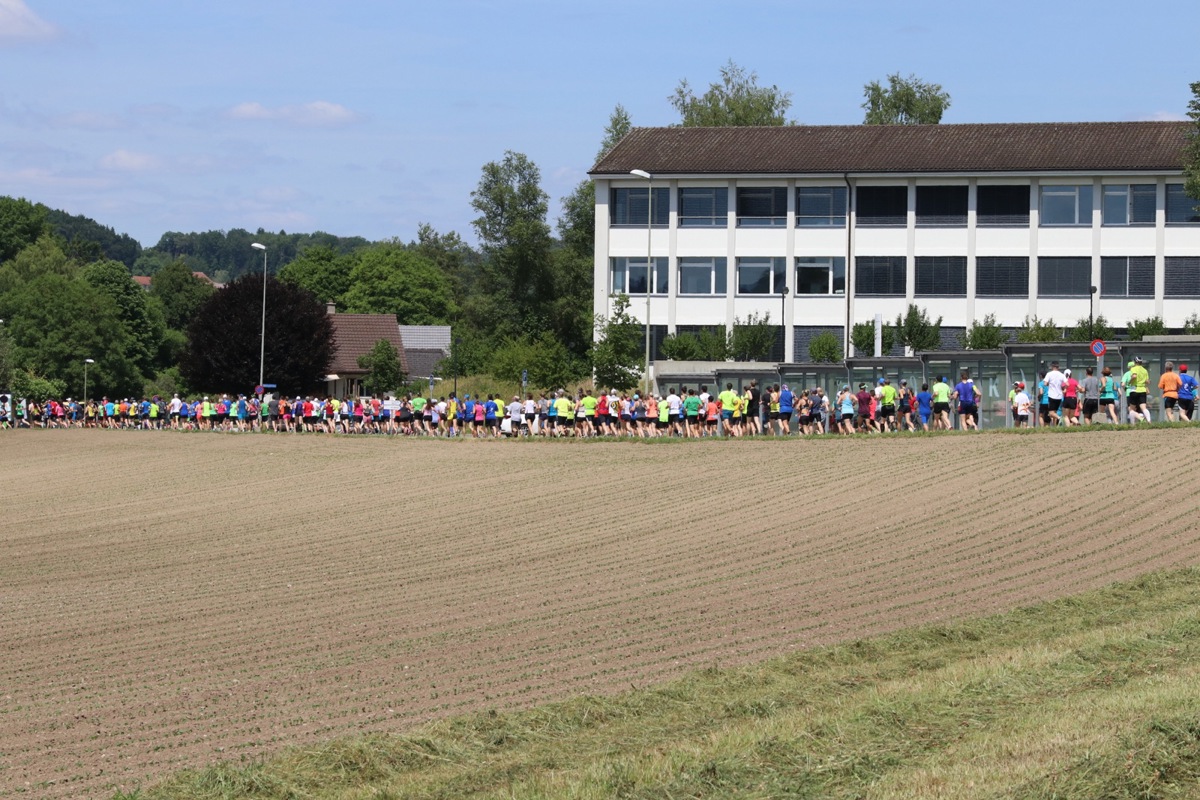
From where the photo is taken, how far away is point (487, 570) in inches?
890

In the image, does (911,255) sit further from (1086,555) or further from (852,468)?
(1086,555)

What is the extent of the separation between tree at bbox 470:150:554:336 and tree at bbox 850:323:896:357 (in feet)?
118

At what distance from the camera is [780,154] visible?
3100 inches

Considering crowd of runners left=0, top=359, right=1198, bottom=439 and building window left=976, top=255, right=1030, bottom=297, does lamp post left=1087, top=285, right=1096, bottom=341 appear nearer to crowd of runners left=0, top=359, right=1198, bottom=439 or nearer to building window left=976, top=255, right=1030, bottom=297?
building window left=976, top=255, right=1030, bottom=297

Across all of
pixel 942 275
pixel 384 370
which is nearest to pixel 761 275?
pixel 942 275

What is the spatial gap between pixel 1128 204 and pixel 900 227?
33.7 feet

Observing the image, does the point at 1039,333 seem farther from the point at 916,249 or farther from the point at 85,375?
the point at 85,375

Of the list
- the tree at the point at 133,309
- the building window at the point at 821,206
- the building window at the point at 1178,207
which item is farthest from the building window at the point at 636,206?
the tree at the point at 133,309

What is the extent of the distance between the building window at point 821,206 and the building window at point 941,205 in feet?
11.5

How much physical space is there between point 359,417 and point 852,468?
28266 mm

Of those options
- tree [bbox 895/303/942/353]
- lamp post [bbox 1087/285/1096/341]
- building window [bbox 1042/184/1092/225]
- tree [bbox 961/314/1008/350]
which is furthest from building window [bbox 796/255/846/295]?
lamp post [bbox 1087/285/1096/341]

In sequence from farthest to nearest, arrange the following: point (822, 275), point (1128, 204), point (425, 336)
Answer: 1. point (425, 336)
2. point (822, 275)
3. point (1128, 204)

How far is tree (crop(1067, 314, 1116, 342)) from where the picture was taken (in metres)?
68.2

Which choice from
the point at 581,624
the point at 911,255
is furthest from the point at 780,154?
the point at 581,624
